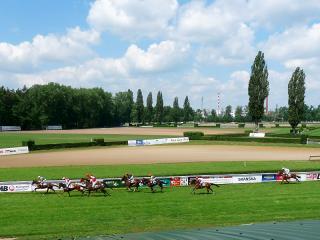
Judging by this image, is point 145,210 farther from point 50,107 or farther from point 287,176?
point 50,107

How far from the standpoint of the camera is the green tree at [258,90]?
99375 mm

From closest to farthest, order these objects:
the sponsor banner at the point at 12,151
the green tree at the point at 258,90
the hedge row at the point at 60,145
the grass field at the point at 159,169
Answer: the grass field at the point at 159,169 < the sponsor banner at the point at 12,151 < the hedge row at the point at 60,145 < the green tree at the point at 258,90

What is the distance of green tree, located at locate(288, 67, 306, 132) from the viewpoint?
97.2 metres

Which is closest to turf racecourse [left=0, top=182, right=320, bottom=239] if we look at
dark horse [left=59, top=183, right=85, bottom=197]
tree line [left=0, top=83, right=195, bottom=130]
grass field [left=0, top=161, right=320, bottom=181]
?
dark horse [left=59, top=183, right=85, bottom=197]

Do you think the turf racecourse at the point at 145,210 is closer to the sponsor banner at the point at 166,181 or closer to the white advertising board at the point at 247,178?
the sponsor banner at the point at 166,181

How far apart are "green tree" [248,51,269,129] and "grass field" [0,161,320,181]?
47.2 metres

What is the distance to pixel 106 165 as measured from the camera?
51.0m

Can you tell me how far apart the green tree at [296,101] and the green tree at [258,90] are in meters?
5.25

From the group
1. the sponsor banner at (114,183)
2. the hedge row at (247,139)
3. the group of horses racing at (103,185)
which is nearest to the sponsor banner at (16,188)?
the group of horses racing at (103,185)

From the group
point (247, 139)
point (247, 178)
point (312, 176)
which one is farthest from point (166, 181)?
point (247, 139)

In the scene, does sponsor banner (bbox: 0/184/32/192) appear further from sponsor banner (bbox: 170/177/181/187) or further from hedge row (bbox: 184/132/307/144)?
hedge row (bbox: 184/132/307/144)

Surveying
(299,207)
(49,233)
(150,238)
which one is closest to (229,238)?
(150,238)

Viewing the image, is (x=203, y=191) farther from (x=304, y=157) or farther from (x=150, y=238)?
(x=304, y=157)

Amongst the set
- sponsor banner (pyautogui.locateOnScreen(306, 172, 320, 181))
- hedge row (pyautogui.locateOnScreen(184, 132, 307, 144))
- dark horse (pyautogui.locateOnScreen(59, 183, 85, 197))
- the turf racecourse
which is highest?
hedge row (pyautogui.locateOnScreen(184, 132, 307, 144))
